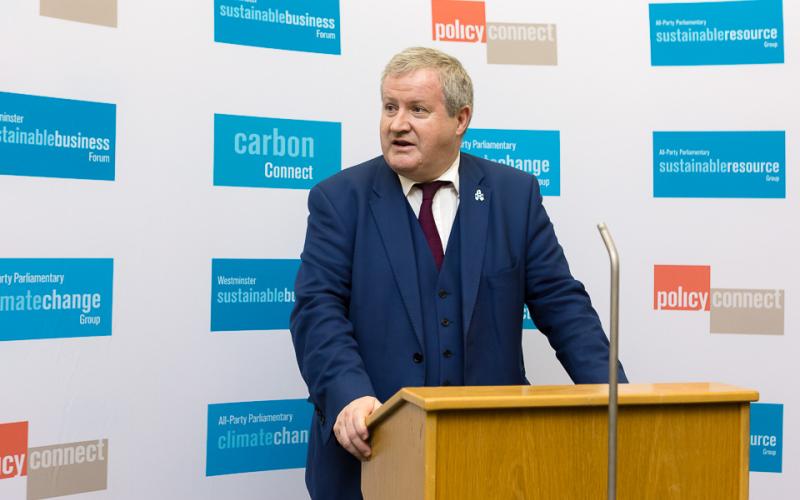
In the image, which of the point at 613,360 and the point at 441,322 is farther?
the point at 441,322

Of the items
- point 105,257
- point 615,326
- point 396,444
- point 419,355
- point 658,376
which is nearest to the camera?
point 615,326

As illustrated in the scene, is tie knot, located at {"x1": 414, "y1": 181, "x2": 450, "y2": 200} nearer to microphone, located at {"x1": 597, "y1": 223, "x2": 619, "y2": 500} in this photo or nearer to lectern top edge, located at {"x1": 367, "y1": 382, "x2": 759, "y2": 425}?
lectern top edge, located at {"x1": 367, "y1": 382, "x2": 759, "y2": 425}

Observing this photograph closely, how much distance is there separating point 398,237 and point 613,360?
1059 mm

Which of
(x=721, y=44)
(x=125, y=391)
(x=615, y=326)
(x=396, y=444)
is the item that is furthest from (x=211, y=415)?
(x=721, y=44)

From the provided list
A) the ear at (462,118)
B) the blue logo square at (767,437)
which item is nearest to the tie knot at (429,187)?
the ear at (462,118)

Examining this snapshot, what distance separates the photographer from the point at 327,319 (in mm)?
2158

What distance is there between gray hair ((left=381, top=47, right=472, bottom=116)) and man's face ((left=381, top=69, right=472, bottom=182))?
0.6 inches

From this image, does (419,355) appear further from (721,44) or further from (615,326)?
(721,44)

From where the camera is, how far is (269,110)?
3.25 m

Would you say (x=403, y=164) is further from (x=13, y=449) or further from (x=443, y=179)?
(x=13, y=449)

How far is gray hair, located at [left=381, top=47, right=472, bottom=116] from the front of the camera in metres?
2.35

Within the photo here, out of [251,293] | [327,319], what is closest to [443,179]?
[327,319]

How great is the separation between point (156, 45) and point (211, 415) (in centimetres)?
132

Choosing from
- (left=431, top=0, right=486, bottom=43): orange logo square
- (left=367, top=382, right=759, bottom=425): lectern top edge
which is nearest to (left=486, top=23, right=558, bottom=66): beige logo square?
(left=431, top=0, right=486, bottom=43): orange logo square
